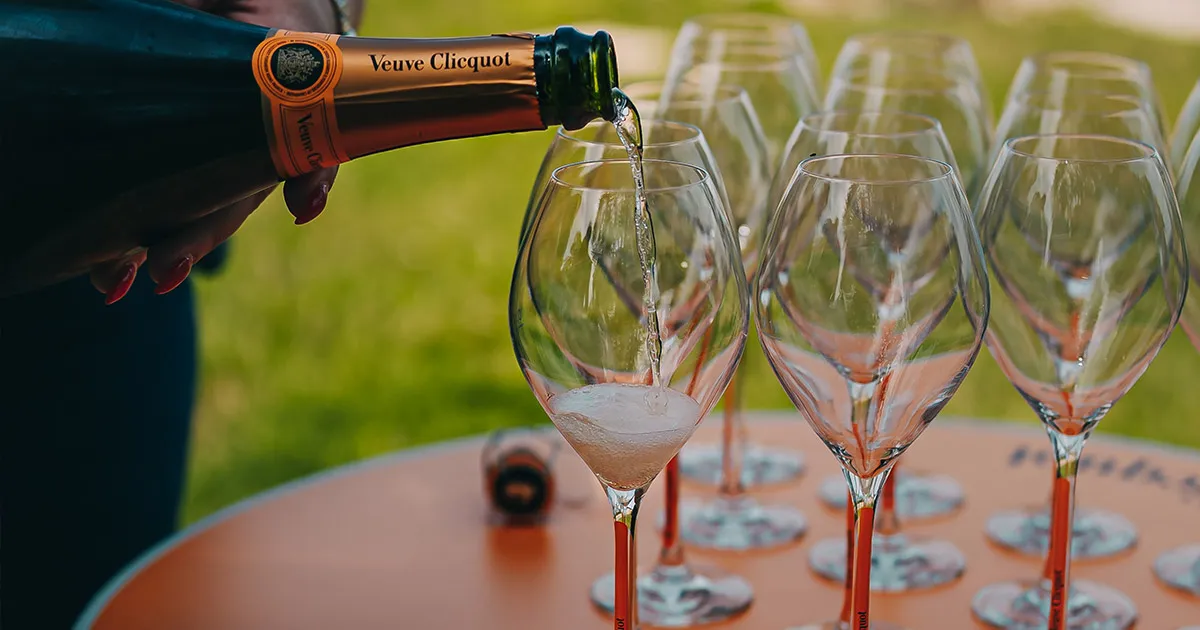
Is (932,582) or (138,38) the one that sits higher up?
(138,38)

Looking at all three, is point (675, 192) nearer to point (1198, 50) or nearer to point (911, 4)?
point (1198, 50)

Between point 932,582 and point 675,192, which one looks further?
point 932,582

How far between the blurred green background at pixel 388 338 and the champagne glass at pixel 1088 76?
4.13 ft

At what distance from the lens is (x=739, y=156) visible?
123 cm

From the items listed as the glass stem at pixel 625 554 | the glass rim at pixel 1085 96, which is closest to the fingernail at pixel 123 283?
the glass stem at pixel 625 554

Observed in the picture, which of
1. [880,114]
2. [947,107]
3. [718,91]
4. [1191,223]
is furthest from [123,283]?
[1191,223]

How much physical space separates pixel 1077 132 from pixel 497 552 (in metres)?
0.60

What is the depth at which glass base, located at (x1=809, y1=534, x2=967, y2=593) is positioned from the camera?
116cm

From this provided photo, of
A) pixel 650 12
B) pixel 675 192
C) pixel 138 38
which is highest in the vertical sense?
pixel 650 12

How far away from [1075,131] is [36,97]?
83 cm

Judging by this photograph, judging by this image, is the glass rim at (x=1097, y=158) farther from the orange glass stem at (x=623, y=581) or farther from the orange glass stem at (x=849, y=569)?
the orange glass stem at (x=623, y=581)

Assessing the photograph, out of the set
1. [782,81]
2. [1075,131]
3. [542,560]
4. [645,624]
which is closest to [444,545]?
[542,560]

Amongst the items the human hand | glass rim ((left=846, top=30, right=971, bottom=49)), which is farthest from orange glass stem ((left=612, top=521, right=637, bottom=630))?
glass rim ((left=846, top=30, right=971, bottom=49))

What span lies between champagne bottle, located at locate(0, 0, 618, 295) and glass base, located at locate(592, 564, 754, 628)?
0.37 meters
